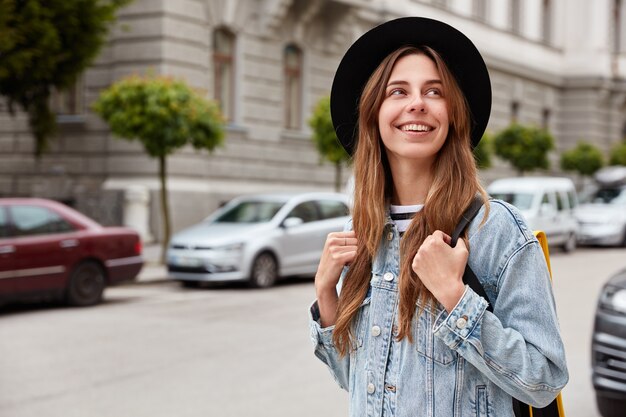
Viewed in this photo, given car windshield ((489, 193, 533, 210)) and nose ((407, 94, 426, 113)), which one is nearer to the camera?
nose ((407, 94, 426, 113))

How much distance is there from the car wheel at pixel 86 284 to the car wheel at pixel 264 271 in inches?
109

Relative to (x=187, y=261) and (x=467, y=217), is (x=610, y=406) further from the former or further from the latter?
(x=187, y=261)

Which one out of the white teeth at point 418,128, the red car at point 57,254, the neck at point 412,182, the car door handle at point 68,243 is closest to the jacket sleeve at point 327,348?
the neck at point 412,182

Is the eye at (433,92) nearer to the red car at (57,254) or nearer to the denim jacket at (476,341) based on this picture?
the denim jacket at (476,341)

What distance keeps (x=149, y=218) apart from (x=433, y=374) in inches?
747

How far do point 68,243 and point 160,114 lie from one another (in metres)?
4.67

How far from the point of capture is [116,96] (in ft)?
55.2

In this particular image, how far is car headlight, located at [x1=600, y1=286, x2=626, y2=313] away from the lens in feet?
19.5

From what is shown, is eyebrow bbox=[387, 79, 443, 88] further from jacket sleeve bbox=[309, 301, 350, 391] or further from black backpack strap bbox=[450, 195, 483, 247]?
jacket sleeve bbox=[309, 301, 350, 391]

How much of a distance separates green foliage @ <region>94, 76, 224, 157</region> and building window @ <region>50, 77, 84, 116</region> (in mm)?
5530

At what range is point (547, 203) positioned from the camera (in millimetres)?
22000

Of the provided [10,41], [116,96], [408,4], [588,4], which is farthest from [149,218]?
[588,4]

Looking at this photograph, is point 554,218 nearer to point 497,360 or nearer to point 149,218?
point 149,218

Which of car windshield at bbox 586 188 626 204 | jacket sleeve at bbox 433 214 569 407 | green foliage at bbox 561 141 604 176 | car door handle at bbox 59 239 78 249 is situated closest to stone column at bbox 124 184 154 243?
car door handle at bbox 59 239 78 249
